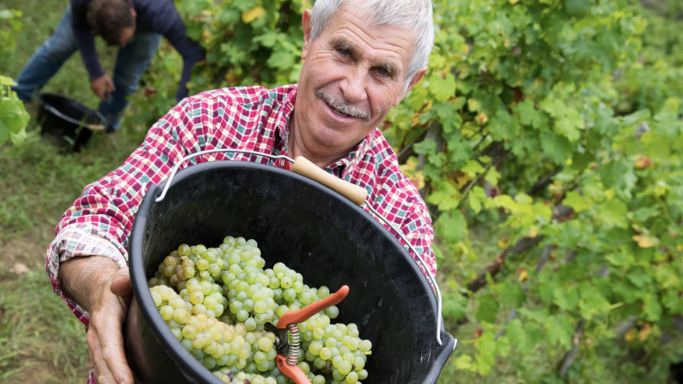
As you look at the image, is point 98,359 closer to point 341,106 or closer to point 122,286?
point 122,286

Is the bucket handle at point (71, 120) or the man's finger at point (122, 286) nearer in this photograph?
the man's finger at point (122, 286)

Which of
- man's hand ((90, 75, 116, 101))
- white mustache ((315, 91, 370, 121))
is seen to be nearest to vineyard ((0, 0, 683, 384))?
man's hand ((90, 75, 116, 101))

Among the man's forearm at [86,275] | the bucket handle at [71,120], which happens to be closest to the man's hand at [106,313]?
the man's forearm at [86,275]

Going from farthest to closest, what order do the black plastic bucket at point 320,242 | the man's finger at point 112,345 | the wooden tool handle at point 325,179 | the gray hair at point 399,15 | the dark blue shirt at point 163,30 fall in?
the dark blue shirt at point 163,30
the gray hair at point 399,15
the wooden tool handle at point 325,179
the black plastic bucket at point 320,242
the man's finger at point 112,345

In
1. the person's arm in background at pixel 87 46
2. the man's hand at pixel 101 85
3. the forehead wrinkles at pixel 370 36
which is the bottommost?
the man's hand at pixel 101 85

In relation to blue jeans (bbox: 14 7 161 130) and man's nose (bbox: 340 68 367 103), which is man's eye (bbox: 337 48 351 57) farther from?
blue jeans (bbox: 14 7 161 130)

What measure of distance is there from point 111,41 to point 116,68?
1.89 feet

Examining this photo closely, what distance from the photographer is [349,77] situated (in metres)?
1.57

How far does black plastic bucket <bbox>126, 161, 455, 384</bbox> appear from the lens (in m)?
1.11

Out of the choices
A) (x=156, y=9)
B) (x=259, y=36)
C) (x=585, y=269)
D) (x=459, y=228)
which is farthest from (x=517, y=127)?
(x=156, y=9)

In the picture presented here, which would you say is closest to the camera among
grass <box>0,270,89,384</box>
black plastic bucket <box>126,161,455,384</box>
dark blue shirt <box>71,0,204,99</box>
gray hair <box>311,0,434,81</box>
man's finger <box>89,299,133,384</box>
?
man's finger <box>89,299,133,384</box>

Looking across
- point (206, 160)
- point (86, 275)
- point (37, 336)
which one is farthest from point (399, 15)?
point (37, 336)

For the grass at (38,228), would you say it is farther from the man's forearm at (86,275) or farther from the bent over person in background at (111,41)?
the man's forearm at (86,275)

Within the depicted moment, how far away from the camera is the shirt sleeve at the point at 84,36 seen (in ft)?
13.1
